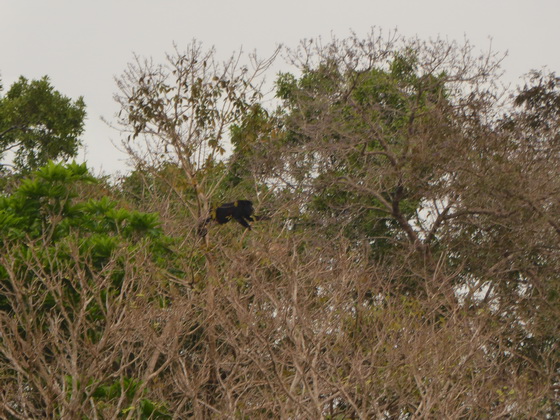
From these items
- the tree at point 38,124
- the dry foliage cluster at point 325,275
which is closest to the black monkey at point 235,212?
the dry foliage cluster at point 325,275

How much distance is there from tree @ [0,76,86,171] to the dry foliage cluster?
9.26 feet

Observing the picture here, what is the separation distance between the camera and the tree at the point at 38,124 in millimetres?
22616

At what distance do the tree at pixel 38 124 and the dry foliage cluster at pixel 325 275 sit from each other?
9.26 feet

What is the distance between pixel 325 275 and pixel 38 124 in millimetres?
12617

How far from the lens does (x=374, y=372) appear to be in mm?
11172

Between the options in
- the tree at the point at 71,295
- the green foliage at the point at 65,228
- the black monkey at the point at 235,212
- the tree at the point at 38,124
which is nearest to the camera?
the tree at the point at 71,295

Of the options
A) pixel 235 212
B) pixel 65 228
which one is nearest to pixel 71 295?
pixel 65 228

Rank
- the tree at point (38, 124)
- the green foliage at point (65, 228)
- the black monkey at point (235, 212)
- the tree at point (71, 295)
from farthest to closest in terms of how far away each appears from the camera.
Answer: the tree at point (38, 124) → the black monkey at point (235, 212) → the green foliage at point (65, 228) → the tree at point (71, 295)

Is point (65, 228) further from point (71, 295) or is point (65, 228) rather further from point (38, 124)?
point (38, 124)

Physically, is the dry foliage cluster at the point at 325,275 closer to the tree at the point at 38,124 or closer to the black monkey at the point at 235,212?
the black monkey at the point at 235,212

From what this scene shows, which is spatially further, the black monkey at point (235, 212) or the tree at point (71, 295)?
the black monkey at point (235, 212)

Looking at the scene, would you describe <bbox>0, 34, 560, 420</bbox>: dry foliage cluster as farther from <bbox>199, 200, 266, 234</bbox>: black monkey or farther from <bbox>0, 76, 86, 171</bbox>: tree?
<bbox>0, 76, 86, 171</bbox>: tree

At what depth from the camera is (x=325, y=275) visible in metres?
12.7

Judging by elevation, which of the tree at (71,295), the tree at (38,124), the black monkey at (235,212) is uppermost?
the tree at (38,124)
